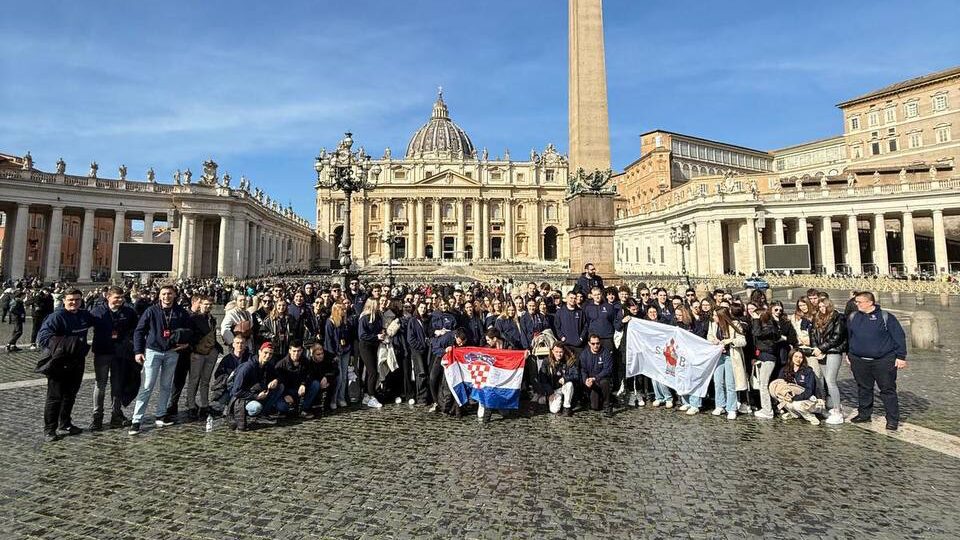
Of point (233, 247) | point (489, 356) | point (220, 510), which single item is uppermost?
point (233, 247)

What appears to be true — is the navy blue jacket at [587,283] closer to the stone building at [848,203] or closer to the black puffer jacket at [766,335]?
the black puffer jacket at [766,335]

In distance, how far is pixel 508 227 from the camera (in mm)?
77938

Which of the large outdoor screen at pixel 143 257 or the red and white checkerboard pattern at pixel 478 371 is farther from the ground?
the large outdoor screen at pixel 143 257

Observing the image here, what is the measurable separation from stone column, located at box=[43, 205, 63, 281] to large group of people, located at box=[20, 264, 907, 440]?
40010mm

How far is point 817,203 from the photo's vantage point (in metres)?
39.2

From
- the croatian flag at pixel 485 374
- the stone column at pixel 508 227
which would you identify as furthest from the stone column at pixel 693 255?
the croatian flag at pixel 485 374

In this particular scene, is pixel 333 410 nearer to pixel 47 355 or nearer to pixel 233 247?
pixel 47 355

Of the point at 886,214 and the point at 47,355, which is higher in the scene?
the point at 886,214

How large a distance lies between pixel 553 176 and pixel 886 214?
4935 centimetres

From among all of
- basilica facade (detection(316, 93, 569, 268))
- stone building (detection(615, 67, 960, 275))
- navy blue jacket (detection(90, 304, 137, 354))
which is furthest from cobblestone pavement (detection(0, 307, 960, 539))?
basilica facade (detection(316, 93, 569, 268))

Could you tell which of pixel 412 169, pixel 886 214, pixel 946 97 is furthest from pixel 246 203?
pixel 946 97

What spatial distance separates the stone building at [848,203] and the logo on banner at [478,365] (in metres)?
35.0

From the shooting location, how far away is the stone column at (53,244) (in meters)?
35.1

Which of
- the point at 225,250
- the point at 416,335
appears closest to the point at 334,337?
the point at 416,335
